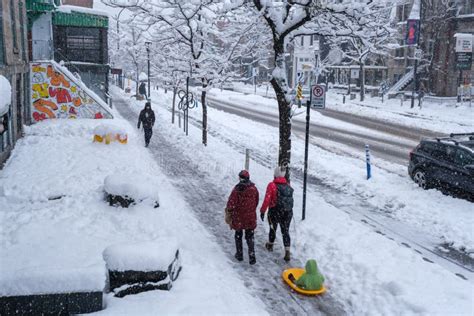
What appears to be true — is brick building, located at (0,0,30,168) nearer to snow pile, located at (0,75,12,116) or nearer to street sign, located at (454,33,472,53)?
snow pile, located at (0,75,12,116)

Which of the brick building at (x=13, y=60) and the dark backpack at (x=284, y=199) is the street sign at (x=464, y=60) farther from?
the dark backpack at (x=284, y=199)

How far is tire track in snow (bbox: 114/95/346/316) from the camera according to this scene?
6918mm

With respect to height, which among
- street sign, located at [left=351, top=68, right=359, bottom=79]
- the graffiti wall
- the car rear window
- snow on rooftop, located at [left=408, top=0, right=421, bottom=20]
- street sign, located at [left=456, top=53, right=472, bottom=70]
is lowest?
the car rear window

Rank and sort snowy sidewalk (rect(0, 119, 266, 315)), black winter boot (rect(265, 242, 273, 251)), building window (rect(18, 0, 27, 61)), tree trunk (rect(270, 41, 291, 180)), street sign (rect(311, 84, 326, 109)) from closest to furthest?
snowy sidewalk (rect(0, 119, 266, 315)) < black winter boot (rect(265, 242, 273, 251)) < street sign (rect(311, 84, 326, 109)) < tree trunk (rect(270, 41, 291, 180)) < building window (rect(18, 0, 27, 61))

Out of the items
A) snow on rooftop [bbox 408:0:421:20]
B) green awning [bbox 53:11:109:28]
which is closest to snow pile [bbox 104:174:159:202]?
green awning [bbox 53:11:109:28]

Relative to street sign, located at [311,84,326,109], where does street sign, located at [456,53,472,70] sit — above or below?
above

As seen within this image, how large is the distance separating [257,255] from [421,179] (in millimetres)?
7331

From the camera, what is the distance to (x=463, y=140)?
43.8 ft

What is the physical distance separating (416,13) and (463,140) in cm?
3378

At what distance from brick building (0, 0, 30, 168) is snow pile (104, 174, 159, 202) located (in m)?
4.43

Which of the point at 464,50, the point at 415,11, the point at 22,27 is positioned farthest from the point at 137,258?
the point at 415,11

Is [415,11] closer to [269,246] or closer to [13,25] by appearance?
[13,25]

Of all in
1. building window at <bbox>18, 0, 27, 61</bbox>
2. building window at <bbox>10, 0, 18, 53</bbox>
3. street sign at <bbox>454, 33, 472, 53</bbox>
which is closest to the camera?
building window at <bbox>10, 0, 18, 53</bbox>

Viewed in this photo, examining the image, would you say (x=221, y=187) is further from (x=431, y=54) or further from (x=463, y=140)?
(x=431, y=54)
